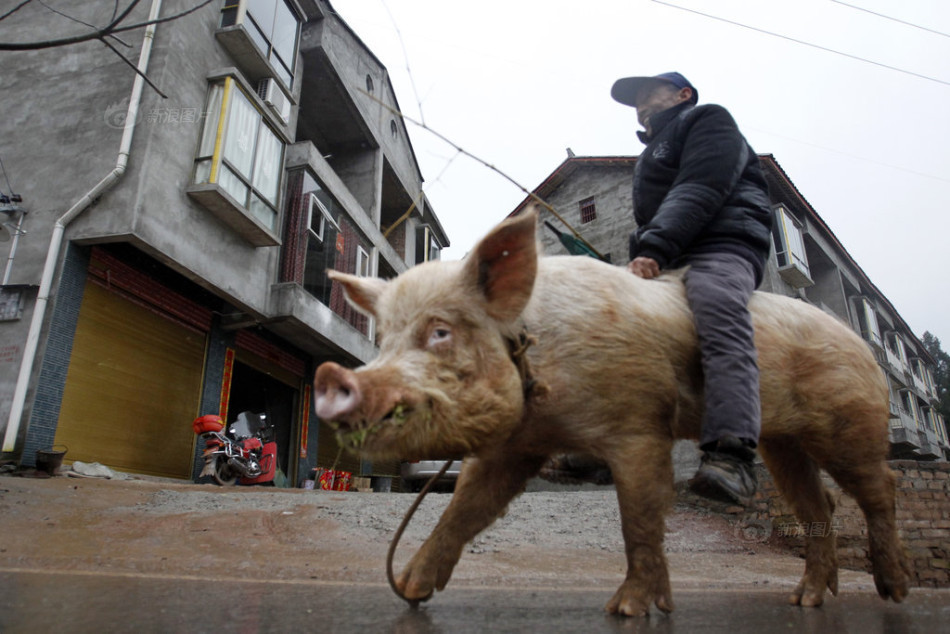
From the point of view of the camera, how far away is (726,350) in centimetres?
237

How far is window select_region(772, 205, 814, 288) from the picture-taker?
19.4 metres

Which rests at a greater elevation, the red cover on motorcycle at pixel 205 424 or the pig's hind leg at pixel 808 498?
the red cover on motorcycle at pixel 205 424

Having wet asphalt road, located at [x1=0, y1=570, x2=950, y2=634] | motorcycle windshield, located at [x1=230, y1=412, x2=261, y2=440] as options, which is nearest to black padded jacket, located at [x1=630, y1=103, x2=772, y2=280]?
wet asphalt road, located at [x1=0, y1=570, x2=950, y2=634]

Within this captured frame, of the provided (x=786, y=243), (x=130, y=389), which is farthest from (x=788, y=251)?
(x=130, y=389)

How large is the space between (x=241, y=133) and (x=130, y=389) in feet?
16.3

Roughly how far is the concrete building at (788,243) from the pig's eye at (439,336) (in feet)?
43.8

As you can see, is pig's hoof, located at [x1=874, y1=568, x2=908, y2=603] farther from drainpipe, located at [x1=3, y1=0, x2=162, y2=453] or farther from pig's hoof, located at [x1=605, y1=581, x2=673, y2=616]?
drainpipe, located at [x1=3, y1=0, x2=162, y2=453]

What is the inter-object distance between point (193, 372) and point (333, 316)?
3523 mm

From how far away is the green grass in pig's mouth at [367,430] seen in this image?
1820 mm

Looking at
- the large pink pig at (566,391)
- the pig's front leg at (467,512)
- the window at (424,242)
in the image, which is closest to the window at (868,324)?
the window at (424,242)

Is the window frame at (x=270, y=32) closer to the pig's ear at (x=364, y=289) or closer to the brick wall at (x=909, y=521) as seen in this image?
the pig's ear at (x=364, y=289)

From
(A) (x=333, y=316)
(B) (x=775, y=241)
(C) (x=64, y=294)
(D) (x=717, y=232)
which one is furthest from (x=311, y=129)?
(D) (x=717, y=232)

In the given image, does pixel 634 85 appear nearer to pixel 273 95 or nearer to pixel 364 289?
pixel 364 289

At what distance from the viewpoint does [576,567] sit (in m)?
5.70
